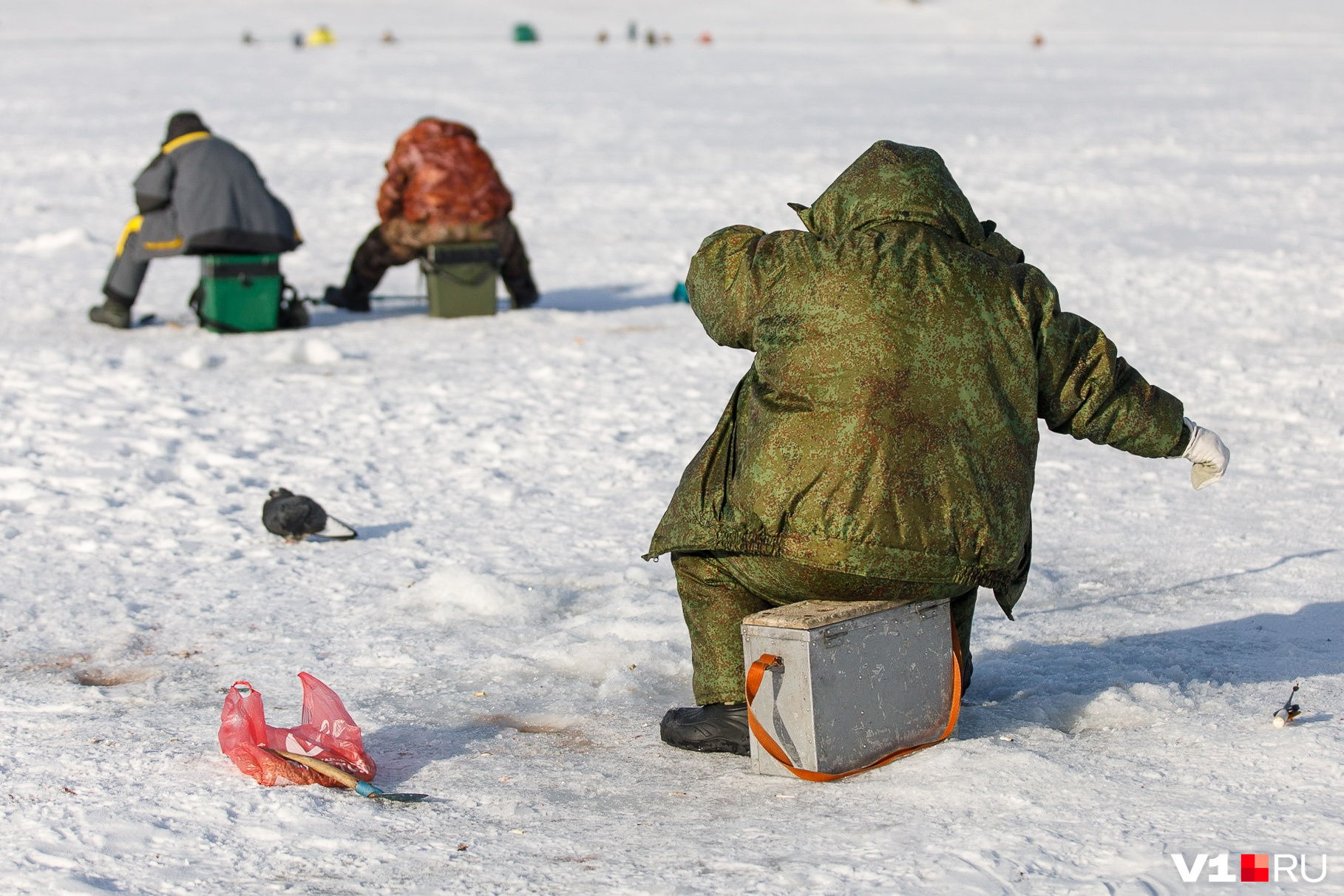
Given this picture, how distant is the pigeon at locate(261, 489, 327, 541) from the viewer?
5062mm

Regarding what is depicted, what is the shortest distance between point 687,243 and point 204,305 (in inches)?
155

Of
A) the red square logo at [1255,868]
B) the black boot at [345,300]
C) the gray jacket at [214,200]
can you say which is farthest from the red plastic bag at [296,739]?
the black boot at [345,300]

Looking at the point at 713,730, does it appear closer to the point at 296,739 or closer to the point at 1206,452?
the point at 296,739

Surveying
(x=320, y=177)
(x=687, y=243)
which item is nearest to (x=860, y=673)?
(x=687, y=243)

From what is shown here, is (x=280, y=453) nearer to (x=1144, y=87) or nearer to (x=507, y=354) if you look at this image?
(x=507, y=354)

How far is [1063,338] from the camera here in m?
3.14

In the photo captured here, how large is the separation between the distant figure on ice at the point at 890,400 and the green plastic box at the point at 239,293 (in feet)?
18.5

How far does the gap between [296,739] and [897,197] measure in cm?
169

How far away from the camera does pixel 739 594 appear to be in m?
3.37

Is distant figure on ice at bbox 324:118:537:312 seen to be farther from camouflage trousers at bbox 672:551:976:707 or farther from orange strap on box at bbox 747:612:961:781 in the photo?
orange strap on box at bbox 747:612:961:781

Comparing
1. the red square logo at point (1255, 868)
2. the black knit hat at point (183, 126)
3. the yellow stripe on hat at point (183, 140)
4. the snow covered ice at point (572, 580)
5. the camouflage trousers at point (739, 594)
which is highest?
the black knit hat at point (183, 126)

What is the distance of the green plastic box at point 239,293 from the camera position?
8.35m

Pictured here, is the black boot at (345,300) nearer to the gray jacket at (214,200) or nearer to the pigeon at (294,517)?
the gray jacket at (214,200)

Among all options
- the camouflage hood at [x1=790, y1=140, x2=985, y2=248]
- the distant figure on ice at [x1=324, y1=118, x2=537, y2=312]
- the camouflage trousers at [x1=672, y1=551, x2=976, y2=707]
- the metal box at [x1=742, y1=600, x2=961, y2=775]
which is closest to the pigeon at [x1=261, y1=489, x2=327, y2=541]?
the camouflage trousers at [x1=672, y1=551, x2=976, y2=707]
